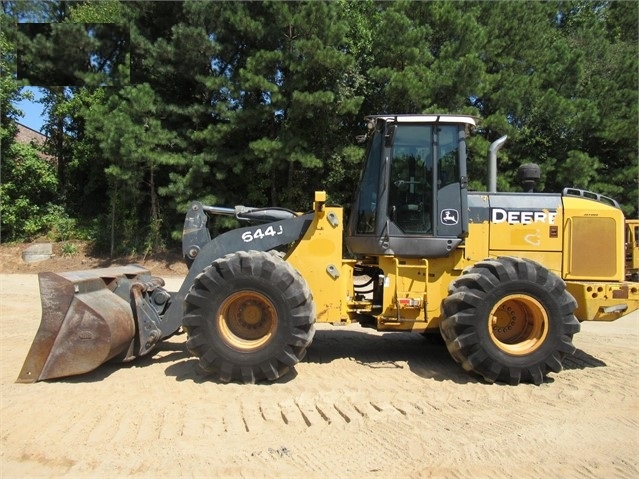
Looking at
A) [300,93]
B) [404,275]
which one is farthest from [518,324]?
[300,93]

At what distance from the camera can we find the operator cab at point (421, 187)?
569 cm

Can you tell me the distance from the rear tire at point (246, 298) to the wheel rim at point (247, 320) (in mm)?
10

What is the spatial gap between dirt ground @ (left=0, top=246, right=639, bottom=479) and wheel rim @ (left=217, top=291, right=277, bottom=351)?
A: 0.46 metres

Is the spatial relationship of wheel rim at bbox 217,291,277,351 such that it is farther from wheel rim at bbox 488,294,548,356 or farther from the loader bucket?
wheel rim at bbox 488,294,548,356

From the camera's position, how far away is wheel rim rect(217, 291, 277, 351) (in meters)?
5.17

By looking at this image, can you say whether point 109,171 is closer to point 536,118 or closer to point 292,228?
point 292,228

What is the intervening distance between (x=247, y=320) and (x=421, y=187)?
7.78 feet

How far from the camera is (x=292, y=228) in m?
5.81

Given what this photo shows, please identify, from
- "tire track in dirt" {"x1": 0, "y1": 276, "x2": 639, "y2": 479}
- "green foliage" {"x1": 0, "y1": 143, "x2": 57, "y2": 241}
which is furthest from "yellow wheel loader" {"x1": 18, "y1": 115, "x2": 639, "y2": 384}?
"green foliage" {"x1": 0, "y1": 143, "x2": 57, "y2": 241}

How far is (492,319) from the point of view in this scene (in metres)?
5.34

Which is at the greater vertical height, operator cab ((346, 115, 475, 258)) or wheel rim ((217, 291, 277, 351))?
operator cab ((346, 115, 475, 258))

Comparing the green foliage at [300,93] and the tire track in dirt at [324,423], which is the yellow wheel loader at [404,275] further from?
Result: the green foliage at [300,93]

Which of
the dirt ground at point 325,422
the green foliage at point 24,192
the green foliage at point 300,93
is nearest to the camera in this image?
the dirt ground at point 325,422

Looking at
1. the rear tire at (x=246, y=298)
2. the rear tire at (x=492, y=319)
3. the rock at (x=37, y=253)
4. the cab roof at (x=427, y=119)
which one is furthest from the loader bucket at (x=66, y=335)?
the rock at (x=37, y=253)
